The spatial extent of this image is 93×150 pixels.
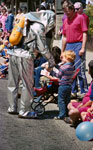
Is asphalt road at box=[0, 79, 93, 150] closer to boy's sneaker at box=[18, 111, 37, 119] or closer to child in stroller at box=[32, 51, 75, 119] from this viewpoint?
boy's sneaker at box=[18, 111, 37, 119]

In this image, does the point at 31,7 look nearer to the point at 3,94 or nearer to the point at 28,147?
the point at 3,94

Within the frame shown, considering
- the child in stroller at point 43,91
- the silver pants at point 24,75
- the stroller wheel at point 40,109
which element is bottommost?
the stroller wheel at point 40,109

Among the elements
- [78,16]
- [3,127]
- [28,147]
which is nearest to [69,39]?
[78,16]

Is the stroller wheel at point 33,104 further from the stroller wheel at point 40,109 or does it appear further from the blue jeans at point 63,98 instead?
the blue jeans at point 63,98

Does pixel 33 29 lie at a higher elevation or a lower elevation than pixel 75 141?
higher

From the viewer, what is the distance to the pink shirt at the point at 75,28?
32.2 feet

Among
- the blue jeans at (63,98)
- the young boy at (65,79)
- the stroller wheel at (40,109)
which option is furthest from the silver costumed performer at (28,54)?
the blue jeans at (63,98)

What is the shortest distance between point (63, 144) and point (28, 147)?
0.55 m

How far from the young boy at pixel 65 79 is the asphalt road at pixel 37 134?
23 centimetres

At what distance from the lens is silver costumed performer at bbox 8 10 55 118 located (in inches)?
312

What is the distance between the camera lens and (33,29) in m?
7.93

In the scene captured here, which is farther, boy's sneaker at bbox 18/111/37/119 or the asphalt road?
boy's sneaker at bbox 18/111/37/119

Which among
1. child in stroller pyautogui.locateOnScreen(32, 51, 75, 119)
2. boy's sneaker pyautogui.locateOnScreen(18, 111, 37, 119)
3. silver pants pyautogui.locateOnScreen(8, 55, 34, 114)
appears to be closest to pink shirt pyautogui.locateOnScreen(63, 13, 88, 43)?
child in stroller pyautogui.locateOnScreen(32, 51, 75, 119)

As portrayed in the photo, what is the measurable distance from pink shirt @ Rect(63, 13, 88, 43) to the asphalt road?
1952 mm
